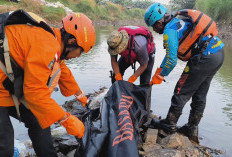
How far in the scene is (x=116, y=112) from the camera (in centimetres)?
257

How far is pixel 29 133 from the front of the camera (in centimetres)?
217

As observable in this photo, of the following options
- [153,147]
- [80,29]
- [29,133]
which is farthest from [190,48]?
[29,133]

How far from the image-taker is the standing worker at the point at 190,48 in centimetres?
296

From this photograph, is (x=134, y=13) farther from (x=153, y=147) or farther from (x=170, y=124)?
(x=153, y=147)

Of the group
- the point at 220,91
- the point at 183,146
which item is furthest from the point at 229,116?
the point at 183,146

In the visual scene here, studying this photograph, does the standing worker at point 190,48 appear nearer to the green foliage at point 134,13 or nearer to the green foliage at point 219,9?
the green foliage at point 219,9

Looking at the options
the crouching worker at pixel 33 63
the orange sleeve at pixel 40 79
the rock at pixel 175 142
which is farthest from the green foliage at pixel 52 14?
the orange sleeve at pixel 40 79

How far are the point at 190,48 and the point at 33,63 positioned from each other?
229 cm

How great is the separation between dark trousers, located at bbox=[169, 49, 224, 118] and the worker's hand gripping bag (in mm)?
494

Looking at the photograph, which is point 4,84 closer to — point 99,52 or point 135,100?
point 135,100

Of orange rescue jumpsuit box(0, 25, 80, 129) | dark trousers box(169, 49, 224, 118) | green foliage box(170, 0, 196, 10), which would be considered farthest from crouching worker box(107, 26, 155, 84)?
green foliage box(170, 0, 196, 10)

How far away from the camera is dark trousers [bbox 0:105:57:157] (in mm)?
1842

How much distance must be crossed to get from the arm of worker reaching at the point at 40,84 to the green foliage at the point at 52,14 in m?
25.0

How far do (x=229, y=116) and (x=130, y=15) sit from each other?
56539 mm
